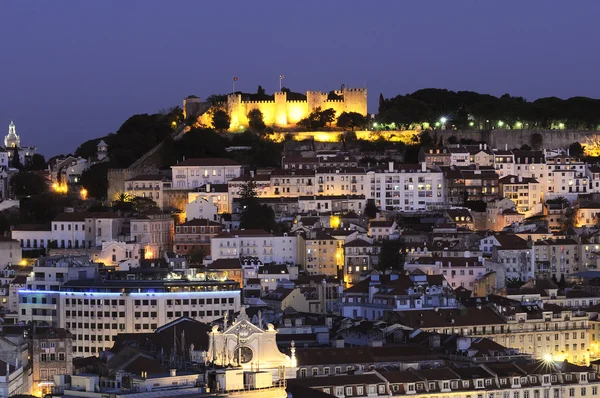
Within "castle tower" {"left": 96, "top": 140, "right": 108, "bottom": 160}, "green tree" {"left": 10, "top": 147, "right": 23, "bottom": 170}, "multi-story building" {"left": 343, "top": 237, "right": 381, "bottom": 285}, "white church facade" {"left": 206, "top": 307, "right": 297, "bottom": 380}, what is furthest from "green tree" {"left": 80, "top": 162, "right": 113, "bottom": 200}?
"white church facade" {"left": 206, "top": 307, "right": 297, "bottom": 380}

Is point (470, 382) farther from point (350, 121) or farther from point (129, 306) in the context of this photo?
point (350, 121)

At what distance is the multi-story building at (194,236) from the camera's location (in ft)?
277

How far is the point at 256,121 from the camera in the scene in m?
107

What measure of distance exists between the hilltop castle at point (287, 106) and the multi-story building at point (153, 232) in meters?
21.5

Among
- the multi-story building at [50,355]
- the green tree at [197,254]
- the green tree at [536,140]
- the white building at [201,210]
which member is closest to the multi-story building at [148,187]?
the white building at [201,210]

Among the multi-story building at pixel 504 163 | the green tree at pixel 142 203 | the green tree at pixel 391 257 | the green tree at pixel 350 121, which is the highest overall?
the green tree at pixel 350 121

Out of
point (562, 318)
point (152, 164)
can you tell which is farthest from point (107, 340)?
point (152, 164)

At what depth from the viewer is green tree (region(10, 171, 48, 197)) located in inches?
3873

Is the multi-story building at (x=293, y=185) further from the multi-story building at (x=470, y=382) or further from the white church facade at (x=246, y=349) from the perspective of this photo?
the white church facade at (x=246, y=349)

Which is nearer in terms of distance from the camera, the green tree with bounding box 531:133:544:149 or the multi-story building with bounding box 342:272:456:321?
the multi-story building with bounding box 342:272:456:321

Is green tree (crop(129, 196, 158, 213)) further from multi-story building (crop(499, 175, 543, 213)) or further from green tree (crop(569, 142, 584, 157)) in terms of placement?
green tree (crop(569, 142, 584, 157))

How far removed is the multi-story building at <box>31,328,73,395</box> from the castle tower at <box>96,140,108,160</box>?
55.0 metres

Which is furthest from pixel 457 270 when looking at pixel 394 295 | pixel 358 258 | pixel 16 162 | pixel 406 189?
pixel 16 162

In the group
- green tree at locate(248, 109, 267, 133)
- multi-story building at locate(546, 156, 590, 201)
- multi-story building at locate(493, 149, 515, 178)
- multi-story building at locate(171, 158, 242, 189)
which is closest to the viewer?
multi-story building at locate(171, 158, 242, 189)
